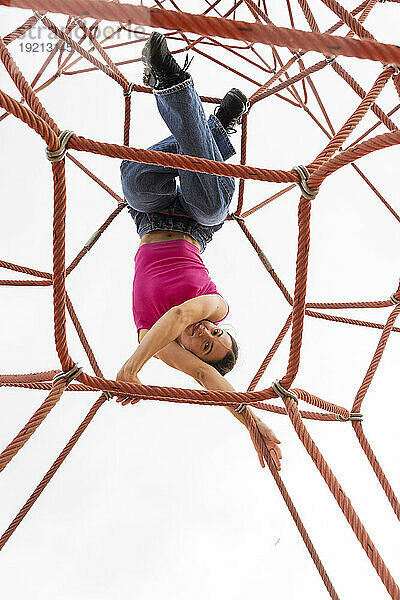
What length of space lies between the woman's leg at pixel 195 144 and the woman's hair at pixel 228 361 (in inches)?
11.4

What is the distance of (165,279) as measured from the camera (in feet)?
4.42

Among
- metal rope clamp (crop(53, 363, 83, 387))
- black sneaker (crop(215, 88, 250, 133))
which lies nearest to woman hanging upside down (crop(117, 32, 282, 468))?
black sneaker (crop(215, 88, 250, 133))

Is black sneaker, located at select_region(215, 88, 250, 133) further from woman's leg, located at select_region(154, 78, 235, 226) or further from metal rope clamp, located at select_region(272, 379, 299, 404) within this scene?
metal rope clamp, located at select_region(272, 379, 299, 404)

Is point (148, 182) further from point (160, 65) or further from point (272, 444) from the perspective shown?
point (272, 444)

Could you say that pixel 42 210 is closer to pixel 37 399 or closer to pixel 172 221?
pixel 37 399

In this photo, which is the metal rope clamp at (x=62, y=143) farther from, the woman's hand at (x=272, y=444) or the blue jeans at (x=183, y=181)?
the woman's hand at (x=272, y=444)

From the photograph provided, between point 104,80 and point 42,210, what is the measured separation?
0.68 metres

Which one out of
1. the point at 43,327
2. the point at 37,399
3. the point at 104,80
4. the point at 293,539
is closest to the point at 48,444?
the point at 37,399

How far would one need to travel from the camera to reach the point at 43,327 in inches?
87.0

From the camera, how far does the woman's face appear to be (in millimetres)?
1284

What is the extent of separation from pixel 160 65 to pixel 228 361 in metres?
0.66

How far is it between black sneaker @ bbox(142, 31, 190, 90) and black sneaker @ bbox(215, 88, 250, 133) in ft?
1.37

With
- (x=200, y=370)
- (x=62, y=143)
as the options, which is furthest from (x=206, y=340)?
(x=62, y=143)

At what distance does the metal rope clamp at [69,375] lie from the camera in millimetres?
842
